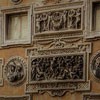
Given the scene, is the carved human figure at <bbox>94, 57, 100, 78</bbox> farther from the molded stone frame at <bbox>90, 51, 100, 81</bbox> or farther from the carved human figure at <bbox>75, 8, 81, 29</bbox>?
the carved human figure at <bbox>75, 8, 81, 29</bbox>

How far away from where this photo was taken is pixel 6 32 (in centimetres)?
1589

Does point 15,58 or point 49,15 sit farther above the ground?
point 49,15

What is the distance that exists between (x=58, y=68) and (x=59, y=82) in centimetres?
36

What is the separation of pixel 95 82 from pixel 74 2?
2.17 metres

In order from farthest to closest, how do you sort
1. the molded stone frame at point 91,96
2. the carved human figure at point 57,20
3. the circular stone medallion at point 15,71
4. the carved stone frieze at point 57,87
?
the circular stone medallion at point 15,71, the carved human figure at point 57,20, the carved stone frieze at point 57,87, the molded stone frame at point 91,96

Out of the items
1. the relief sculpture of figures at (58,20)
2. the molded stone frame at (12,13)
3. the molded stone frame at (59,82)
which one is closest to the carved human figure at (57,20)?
the relief sculpture of figures at (58,20)

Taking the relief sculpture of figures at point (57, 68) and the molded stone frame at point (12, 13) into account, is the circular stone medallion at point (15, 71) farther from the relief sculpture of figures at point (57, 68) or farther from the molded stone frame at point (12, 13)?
the molded stone frame at point (12, 13)

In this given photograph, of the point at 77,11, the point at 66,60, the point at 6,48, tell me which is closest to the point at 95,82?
the point at 66,60

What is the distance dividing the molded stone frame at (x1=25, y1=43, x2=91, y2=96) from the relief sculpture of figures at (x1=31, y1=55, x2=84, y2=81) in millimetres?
107

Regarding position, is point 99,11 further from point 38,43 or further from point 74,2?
point 38,43

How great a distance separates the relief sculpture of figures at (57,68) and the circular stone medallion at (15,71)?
1.11 ft

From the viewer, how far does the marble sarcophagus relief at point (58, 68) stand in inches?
571

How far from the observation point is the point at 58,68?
14797 millimetres

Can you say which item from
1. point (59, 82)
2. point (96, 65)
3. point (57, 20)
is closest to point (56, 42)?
point (57, 20)
